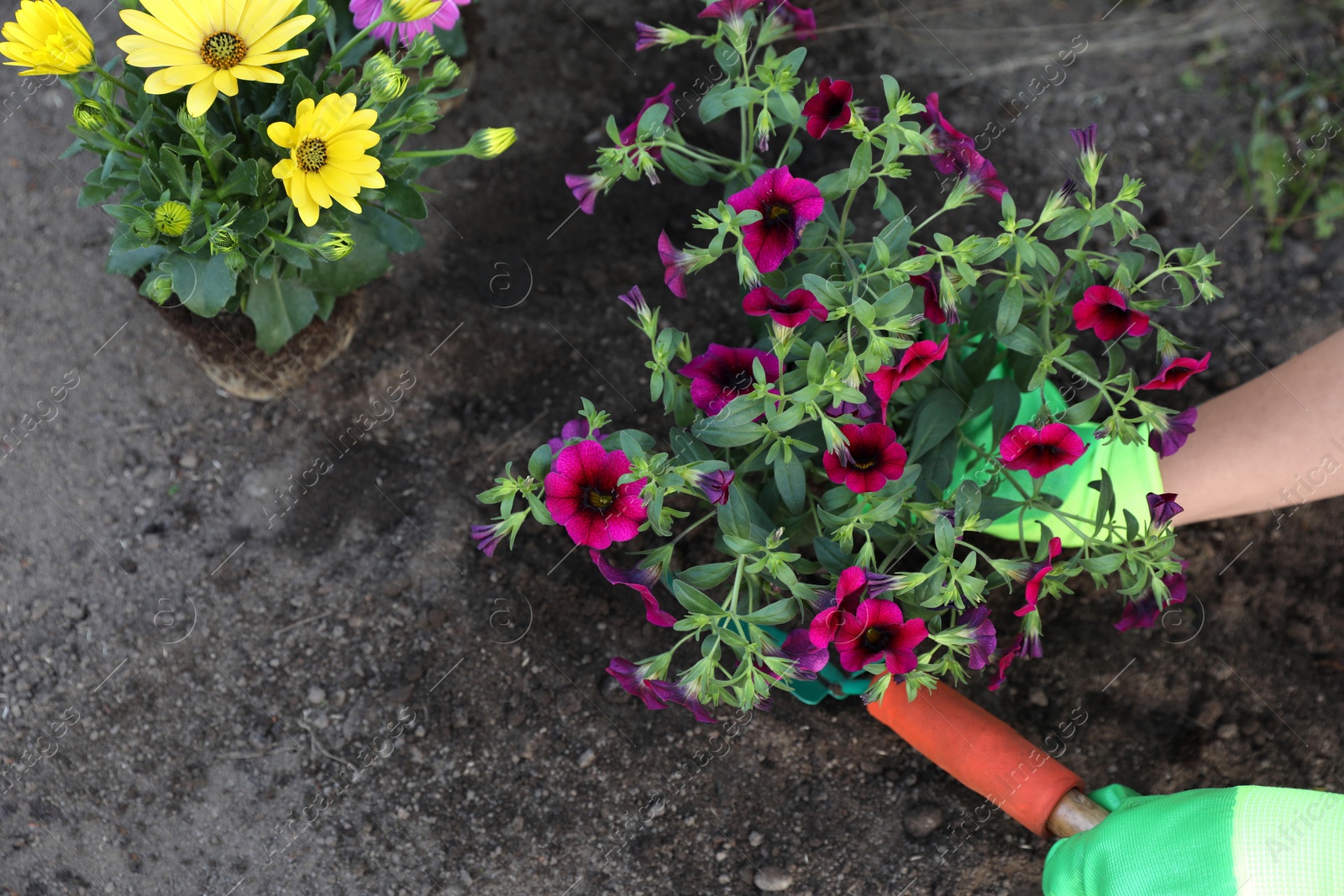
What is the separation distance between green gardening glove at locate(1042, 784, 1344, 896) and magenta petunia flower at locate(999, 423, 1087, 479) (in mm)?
558

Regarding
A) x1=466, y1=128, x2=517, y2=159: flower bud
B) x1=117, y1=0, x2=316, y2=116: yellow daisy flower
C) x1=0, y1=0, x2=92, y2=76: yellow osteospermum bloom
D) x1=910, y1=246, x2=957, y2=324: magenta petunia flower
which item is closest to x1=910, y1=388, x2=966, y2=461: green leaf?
x1=910, y1=246, x2=957, y2=324: magenta petunia flower

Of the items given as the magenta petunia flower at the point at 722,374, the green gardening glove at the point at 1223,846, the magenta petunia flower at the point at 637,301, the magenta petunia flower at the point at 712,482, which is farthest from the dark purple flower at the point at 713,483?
the green gardening glove at the point at 1223,846

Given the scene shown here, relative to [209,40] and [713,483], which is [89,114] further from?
[713,483]

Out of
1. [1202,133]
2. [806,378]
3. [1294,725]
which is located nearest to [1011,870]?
[1294,725]

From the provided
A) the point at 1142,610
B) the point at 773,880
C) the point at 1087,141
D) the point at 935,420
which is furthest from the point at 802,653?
the point at 1087,141

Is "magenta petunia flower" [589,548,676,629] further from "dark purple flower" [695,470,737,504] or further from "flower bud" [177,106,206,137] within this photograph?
"flower bud" [177,106,206,137]

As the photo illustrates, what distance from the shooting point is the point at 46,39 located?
120cm

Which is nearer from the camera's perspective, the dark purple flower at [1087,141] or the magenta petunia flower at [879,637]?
the magenta petunia flower at [879,637]

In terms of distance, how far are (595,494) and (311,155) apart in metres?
0.56

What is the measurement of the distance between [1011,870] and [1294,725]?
0.61 meters

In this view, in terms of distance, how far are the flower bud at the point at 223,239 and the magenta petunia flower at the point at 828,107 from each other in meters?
0.77

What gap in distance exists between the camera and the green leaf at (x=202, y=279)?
4.50ft

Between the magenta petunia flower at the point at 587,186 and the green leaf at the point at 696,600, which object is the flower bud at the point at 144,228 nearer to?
the magenta petunia flower at the point at 587,186

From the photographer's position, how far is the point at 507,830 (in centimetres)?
168
